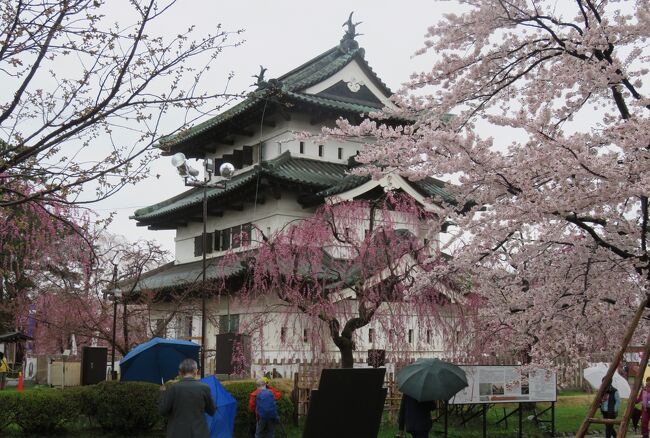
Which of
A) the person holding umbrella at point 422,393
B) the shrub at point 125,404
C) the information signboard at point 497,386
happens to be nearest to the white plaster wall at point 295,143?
the information signboard at point 497,386

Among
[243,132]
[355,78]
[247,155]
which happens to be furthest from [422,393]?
[243,132]

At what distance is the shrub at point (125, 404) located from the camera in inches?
649

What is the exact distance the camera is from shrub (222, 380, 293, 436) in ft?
57.1

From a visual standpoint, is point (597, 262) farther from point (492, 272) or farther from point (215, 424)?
point (215, 424)

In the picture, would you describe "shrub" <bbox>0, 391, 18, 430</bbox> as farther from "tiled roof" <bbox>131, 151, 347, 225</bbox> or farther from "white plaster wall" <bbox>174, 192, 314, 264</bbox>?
"tiled roof" <bbox>131, 151, 347, 225</bbox>

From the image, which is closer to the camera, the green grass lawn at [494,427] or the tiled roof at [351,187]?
the green grass lawn at [494,427]

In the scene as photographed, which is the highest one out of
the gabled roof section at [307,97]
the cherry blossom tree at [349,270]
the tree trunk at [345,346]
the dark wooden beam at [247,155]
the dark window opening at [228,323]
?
the gabled roof section at [307,97]

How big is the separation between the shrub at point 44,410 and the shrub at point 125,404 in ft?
1.70

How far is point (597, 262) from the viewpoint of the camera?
11.6 meters

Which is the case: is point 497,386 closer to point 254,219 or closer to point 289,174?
point 289,174

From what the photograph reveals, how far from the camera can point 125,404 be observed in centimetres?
1647

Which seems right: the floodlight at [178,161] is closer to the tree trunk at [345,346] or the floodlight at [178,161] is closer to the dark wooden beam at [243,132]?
the tree trunk at [345,346]

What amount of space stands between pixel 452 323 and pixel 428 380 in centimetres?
1017

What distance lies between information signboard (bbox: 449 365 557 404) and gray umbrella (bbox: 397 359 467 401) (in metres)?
A: 3.40
